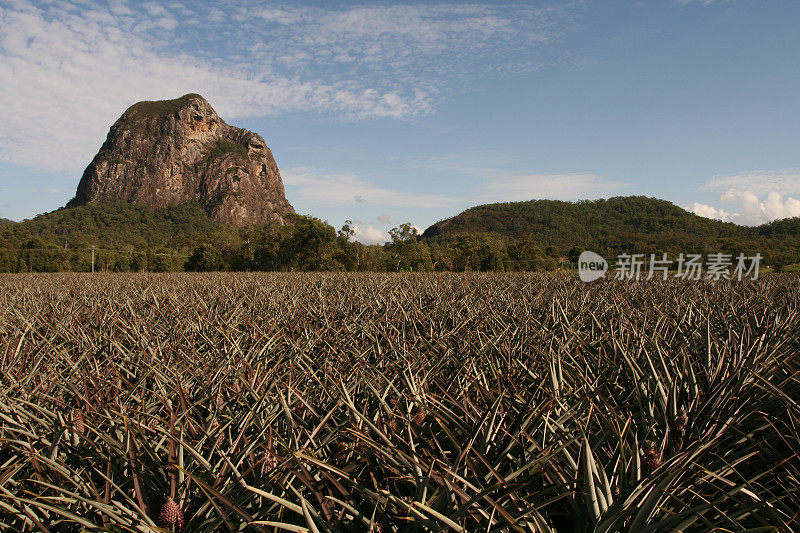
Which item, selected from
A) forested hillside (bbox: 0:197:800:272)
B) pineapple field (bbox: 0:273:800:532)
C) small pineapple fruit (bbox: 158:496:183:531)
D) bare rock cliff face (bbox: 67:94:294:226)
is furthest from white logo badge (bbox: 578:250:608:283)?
bare rock cliff face (bbox: 67:94:294:226)

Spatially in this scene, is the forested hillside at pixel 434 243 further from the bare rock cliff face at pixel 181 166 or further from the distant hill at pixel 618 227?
the bare rock cliff face at pixel 181 166

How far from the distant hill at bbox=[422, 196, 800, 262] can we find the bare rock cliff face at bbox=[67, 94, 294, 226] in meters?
95.1

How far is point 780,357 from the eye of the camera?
7.39 feet

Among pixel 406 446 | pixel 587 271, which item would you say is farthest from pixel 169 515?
pixel 587 271

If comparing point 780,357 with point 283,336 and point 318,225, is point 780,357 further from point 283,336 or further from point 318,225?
point 318,225

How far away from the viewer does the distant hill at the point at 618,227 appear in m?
55.7

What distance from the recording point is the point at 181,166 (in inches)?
6737

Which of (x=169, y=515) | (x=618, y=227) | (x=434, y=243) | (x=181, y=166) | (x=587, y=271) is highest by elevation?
(x=181, y=166)

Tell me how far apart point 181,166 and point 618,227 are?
163 m

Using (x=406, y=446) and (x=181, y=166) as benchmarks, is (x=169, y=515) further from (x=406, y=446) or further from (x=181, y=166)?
(x=181, y=166)

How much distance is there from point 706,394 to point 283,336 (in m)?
2.40

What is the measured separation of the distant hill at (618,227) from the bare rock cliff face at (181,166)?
312 ft

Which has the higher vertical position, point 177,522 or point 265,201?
point 265,201

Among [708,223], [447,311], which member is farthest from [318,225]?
[708,223]
